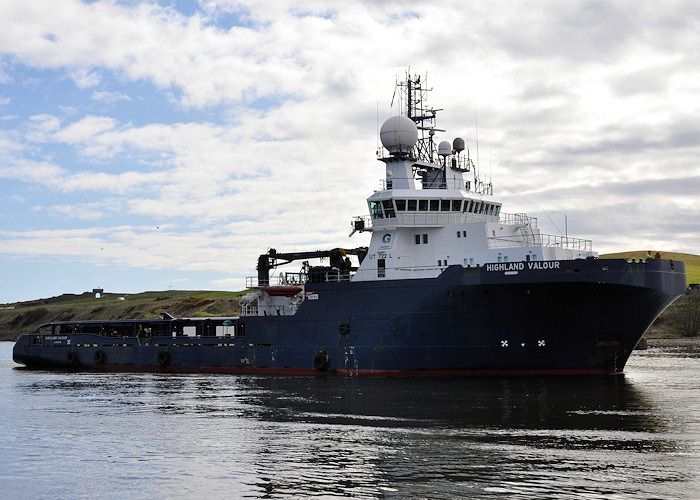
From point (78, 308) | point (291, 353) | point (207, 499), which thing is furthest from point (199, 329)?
point (78, 308)

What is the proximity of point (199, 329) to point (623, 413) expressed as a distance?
26.4 metres

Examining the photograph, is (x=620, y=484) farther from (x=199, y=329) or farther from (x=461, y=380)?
(x=199, y=329)

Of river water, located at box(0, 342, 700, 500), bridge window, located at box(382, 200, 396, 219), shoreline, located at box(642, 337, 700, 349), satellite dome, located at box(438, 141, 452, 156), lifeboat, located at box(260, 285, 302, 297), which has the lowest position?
river water, located at box(0, 342, 700, 500)

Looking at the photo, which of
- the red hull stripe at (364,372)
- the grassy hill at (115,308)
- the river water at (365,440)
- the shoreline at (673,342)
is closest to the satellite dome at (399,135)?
the red hull stripe at (364,372)

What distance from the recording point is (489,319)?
99.9 feet

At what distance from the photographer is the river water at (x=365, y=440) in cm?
1445

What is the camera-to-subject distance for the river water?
569 inches

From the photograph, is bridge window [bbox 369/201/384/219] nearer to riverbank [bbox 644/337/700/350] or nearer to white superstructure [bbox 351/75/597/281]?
white superstructure [bbox 351/75/597/281]

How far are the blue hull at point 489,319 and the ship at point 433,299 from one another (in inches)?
2.0

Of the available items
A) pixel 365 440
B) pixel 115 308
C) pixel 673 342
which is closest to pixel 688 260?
pixel 673 342

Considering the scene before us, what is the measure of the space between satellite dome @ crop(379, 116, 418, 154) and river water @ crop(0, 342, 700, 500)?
40.4 ft

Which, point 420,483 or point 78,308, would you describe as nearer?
point 420,483

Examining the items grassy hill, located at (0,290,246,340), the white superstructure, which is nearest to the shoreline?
the white superstructure

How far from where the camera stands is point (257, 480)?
1509cm
